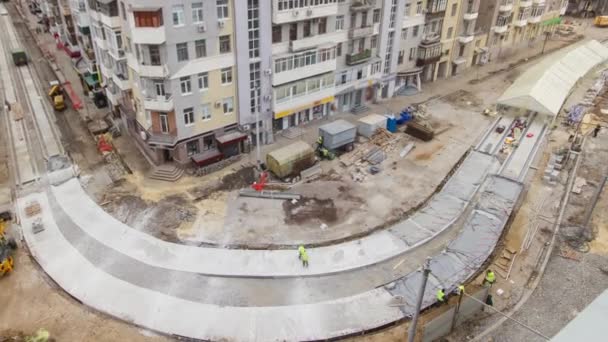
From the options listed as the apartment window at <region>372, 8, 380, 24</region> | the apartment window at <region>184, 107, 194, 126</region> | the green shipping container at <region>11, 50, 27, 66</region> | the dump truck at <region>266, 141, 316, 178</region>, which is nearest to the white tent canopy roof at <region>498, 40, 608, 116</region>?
the apartment window at <region>372, 8, 380, 24</region>

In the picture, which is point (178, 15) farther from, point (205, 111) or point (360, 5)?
point (360, 5)

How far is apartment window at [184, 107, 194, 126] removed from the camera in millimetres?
37925

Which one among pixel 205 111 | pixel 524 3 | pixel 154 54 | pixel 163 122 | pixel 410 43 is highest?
pixel 524 3

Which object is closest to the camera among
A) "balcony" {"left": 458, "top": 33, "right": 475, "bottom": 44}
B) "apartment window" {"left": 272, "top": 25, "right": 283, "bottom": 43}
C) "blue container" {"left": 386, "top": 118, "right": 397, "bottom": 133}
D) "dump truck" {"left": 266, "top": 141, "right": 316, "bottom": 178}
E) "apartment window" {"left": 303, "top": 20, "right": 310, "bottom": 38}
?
"dump truck" {"left": 266, "top": 141, "right": 316, "bottom": 178}

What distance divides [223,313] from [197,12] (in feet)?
78.4

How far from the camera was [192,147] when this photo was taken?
40344mm

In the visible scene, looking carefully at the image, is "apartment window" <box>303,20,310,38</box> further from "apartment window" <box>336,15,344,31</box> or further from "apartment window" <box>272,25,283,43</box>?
"apartment window" <box>336,15,344,31</box>

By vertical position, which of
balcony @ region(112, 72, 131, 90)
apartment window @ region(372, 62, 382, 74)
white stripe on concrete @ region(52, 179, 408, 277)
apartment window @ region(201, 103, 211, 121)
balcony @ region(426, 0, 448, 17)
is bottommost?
white stripe on concrete @ region(52, 179, 408, 277)

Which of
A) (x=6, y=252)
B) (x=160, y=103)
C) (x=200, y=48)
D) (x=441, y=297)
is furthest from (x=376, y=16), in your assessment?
(x=6, y=252)

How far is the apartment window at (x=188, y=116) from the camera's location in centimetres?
3792

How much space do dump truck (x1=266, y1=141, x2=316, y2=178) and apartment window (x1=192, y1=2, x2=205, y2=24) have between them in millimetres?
12810

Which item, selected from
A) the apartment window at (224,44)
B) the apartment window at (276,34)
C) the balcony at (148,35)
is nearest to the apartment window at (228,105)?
the apartment window at (224,44)

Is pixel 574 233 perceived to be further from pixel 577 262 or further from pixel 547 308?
pixel 547 308

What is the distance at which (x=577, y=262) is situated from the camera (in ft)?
98.8
